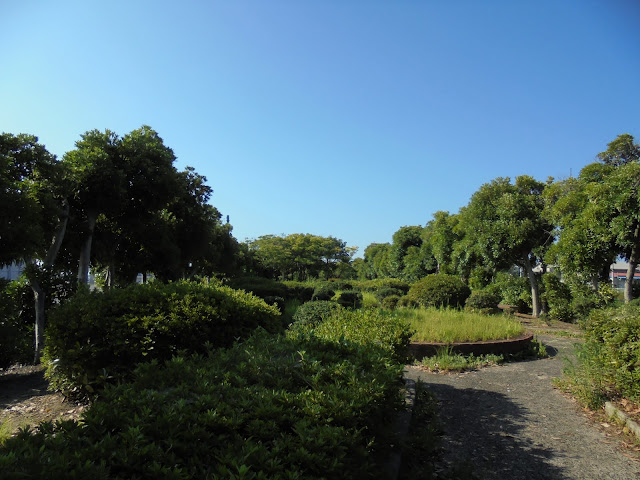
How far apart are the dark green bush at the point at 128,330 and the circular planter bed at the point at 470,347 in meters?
3.73

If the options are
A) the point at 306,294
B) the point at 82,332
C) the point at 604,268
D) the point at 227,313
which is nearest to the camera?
the point at 82,332

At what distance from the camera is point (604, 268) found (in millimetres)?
12328

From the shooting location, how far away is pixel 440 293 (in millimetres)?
12352

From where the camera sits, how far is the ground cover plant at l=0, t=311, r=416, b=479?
154cm

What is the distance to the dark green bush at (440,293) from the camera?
487 inches

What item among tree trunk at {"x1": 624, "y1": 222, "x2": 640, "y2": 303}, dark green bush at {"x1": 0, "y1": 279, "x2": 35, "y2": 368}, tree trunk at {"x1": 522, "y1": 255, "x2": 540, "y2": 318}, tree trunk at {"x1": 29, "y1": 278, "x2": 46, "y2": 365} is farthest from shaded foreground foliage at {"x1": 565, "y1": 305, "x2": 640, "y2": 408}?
tree trunk at {"x1": 522, "y1": 255, "x2": 540, "y2": 318}

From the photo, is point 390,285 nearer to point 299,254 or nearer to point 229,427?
point 299,254

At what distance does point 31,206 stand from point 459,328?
7.68 m

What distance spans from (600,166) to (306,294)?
43.3 ft

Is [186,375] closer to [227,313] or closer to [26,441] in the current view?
[26,441]

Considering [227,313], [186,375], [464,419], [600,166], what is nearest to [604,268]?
[600,166]

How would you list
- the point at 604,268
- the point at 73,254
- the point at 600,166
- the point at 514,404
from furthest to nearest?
the point at 600,166
the point at 604,268
the point at 73,254
the point at 514,404

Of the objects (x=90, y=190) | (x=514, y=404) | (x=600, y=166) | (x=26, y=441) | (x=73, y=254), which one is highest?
(x=600, y=166)

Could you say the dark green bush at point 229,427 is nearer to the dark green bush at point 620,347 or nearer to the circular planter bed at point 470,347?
the dark green bush at point 620,347
